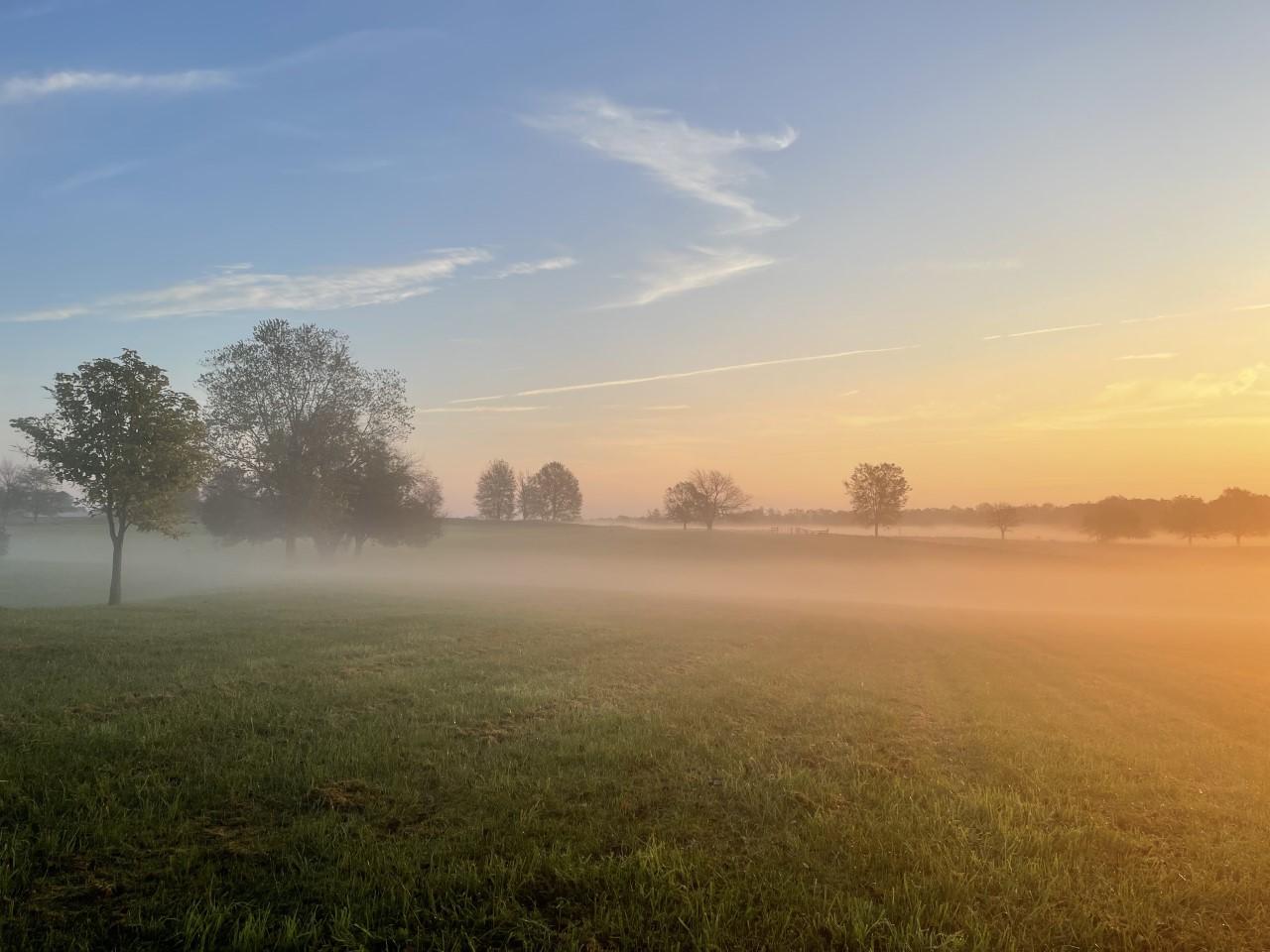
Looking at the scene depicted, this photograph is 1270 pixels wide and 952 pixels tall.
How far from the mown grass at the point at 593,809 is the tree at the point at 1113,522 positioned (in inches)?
3727

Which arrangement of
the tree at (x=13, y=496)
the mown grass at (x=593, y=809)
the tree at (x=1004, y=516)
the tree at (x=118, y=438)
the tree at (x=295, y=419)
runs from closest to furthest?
the mown grass at (x=593, y=809)
the tree at (x=118, y=438)
the tree at (x=295, y=419)
the tree at (x=13, y=496)
the tree at (x=1004, y=516)

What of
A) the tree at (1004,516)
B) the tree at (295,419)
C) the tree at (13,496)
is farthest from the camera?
the tree at (1004,516)

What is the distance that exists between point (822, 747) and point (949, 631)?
70.7 feet

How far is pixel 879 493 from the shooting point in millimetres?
97875

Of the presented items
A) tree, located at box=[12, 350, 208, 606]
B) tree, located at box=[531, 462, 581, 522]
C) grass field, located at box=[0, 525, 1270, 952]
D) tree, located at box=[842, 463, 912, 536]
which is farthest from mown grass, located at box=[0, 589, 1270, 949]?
tree, located at box=[531, 462, 581, 522]

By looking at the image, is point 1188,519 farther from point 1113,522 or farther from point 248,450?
point 248,450

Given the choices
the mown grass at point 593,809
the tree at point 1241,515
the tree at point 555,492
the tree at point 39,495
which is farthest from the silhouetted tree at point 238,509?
the tree at point 1241,515

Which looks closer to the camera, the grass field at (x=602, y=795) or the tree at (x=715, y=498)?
the grass field at (x=602, y=795)

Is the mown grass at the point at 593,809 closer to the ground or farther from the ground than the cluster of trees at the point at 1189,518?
closer to the ground

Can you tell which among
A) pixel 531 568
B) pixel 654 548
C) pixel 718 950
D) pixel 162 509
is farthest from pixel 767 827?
pixel 654 548

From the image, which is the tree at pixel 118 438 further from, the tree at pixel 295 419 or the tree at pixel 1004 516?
the tree at pixel 1004 516

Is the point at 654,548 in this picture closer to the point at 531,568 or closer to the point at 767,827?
A: the point at 531,568

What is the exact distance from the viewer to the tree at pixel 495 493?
125125 mm

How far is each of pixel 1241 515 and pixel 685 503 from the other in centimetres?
7449
